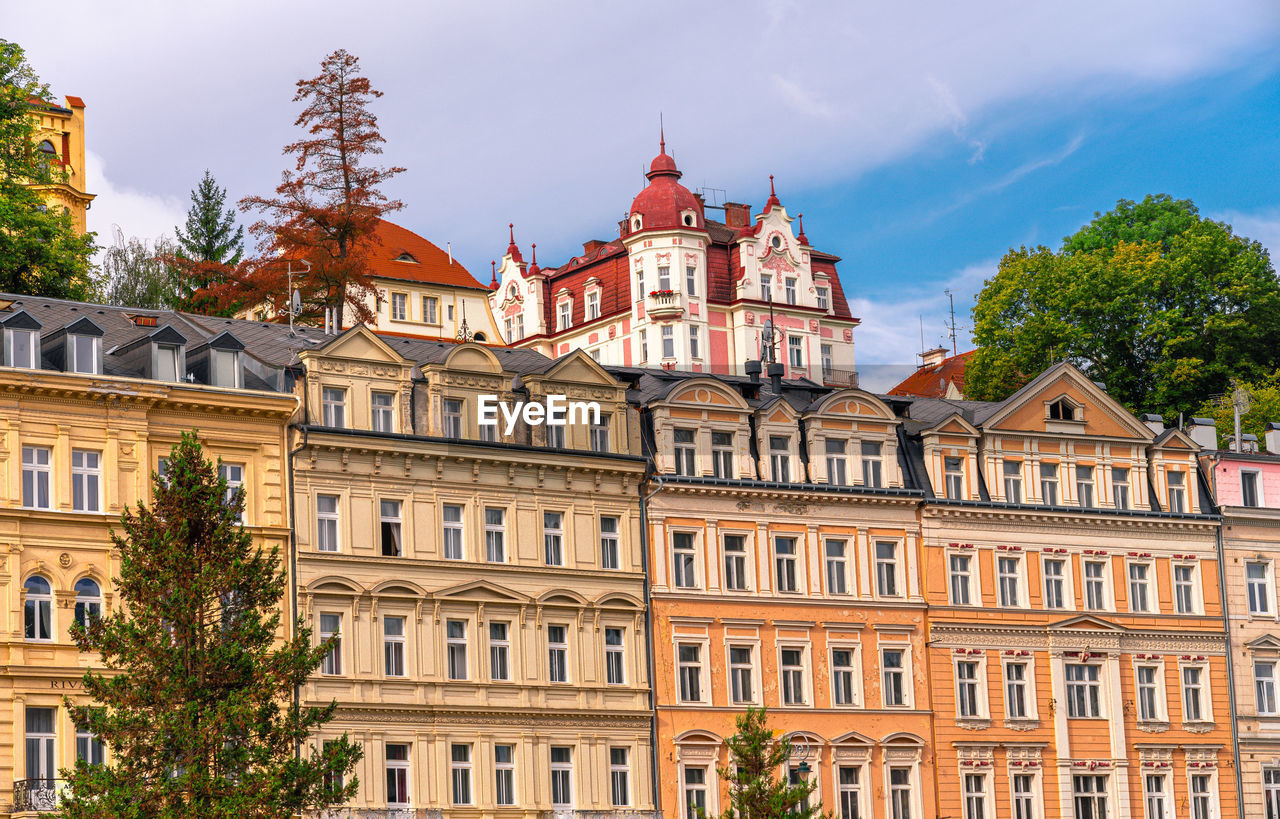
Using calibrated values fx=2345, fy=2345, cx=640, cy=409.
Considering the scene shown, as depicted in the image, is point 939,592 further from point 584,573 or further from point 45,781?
point 45,781

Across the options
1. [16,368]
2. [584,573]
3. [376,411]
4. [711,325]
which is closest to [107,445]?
[16,368]

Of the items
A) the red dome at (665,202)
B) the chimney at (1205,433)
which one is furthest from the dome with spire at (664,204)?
the chimney at (1205,433)

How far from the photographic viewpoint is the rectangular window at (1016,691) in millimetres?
72875

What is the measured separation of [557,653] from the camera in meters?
66.6

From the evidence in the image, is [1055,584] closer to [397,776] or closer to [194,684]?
[397,776]

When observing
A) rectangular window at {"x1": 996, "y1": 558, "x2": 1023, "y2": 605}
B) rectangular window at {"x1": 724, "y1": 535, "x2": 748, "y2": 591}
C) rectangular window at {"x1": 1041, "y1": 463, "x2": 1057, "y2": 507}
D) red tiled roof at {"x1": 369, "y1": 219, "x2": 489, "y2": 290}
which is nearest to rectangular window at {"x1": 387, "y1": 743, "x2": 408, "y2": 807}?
rectangular window at {"x1": 724, "y1": 535, "x2": 748, "y2": 591}

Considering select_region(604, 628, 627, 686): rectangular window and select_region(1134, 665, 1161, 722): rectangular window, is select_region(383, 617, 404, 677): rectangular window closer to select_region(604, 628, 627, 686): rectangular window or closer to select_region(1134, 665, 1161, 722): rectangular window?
select_region(604, 628, 627, 686): rectangular window

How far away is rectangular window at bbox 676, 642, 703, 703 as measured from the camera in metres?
68.1

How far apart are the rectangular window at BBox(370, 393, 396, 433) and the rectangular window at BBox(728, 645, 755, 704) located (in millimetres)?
12330

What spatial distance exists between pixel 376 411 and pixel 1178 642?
1101 inches

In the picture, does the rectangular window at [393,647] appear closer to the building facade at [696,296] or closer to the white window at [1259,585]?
the white window at [1259,585]

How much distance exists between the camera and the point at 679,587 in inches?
2714

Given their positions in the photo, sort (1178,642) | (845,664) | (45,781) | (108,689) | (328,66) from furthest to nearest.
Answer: (328,66) < (1178,642) < (845,664) < (45,781) < (108,689)

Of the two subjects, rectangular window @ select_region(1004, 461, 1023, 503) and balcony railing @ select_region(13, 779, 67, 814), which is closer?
balcony railing @ select_region(13, 779, 67, 814)
